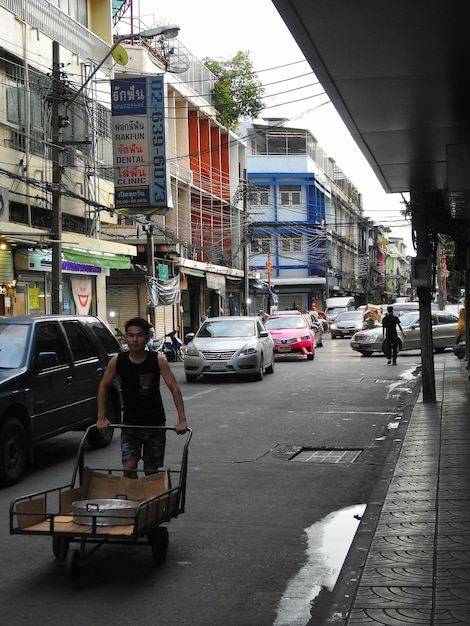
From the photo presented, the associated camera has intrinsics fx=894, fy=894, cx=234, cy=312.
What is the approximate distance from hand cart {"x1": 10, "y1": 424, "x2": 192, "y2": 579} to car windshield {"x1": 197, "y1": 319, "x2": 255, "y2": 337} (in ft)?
55.1

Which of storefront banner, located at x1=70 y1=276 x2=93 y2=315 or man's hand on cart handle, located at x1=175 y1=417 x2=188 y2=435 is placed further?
storefront banner, located at x1=70 y1=276 x2=93 y2=315

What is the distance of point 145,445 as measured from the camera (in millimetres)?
7207

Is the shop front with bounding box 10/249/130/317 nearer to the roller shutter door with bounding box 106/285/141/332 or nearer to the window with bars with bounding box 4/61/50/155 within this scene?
the window with bars with bounding box 4/61/50/155

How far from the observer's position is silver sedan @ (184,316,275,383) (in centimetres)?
2208

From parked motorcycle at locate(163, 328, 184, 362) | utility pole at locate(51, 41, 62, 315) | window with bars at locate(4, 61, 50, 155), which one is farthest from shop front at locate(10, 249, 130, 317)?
window with bars at locate(4, 61, 50, 155)

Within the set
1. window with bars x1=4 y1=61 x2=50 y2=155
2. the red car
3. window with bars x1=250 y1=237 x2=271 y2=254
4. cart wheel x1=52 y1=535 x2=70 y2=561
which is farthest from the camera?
window with bars x1=250 y1=237 x2=271 y2=254

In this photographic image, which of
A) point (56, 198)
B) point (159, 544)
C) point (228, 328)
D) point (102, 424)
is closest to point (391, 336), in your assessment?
point (228, 328)

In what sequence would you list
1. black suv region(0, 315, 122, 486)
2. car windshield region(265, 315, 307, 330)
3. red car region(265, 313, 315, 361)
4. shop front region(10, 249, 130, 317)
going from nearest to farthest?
black suv region(0, 315, 122, 486)
shop front region(10, 249, 130, 317)
red car region(265, 313, 315, 361)
car windshield region(265, 315, 307, 330)

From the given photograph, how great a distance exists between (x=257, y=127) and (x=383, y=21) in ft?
201

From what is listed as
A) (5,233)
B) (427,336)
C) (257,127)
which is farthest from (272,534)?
(257,127)

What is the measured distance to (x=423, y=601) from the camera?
5406 mm

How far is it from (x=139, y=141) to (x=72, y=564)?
20979 millimetres

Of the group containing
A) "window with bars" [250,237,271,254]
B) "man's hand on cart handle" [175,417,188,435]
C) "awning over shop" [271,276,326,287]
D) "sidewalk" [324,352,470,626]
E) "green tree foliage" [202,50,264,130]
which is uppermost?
"green tree foliage" [202,50,264,130]

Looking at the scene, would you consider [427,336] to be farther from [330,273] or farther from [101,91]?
[330,273]
